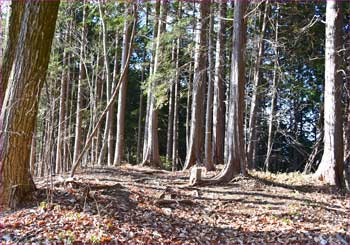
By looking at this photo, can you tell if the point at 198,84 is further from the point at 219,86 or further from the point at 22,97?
the point at 22,97

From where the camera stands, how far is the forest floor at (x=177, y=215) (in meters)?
3.90

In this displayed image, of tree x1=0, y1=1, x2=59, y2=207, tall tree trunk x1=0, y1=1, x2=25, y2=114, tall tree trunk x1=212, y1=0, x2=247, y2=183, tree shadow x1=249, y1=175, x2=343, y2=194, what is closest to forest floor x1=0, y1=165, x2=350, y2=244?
tree shadow x1=249, y1=175, x2=343, y2=194

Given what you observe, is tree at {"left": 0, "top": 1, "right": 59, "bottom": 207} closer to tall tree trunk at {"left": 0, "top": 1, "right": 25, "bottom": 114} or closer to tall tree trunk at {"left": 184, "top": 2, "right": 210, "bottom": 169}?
tall tree trunk at {"left": 0, "top": 1, "right": 25, "bottom": 114}

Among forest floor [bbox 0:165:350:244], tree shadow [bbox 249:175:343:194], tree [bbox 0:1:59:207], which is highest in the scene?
tree [bbox 0:1:59:207]

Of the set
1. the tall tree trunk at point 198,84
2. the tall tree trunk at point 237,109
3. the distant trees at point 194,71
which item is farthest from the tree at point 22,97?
the tall tree trunk at point 198,84

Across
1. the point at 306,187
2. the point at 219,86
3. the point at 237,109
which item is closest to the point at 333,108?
the point at 306,187

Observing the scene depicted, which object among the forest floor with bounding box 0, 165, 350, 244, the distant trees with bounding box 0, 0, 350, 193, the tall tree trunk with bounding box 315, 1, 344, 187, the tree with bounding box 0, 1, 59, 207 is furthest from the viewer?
the tall tree trunk with bounding box 315, 1, 344, 187

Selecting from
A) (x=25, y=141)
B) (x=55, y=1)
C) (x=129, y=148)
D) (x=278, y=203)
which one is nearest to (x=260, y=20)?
(x=278, y=203)

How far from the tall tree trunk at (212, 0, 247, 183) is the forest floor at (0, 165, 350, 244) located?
62cm

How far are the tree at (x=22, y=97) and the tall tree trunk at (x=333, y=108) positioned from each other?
236 inches

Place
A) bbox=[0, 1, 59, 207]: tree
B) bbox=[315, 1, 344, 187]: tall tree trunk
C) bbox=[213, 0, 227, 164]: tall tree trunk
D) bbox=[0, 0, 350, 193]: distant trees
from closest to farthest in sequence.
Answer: bbox=[0, 1, 59, 207]: tree < bbox=[0, 0, 350, 193]: distant trees < bbox=[315, 1, 344, 187]: tall tree trunk < bbox=[213, 0, 227, 164]: tall tree trunk

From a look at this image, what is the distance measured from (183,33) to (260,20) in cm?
554

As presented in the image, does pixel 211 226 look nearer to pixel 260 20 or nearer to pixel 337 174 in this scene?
pixel 337 174

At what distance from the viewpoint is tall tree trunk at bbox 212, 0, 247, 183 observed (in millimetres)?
7289
